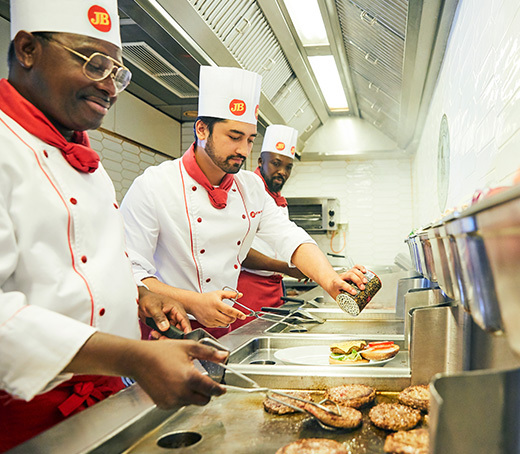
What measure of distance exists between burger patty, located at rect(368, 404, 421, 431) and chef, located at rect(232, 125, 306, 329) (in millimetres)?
1630

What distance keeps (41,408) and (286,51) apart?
337cm

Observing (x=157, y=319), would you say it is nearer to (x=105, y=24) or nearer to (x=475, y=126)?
(x=105, y=24)

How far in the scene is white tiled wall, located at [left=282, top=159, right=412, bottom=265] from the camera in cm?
663

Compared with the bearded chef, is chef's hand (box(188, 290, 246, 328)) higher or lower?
lower

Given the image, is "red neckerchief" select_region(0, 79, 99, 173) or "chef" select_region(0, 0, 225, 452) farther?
"red neckerchief" select_region(0, 79, 99, 173)

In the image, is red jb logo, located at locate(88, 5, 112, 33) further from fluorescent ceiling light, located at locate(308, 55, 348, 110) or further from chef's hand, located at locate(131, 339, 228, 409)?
fluorescent ceiling light, located at locate(308, 55, 348, 110)

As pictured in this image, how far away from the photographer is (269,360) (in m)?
1.58

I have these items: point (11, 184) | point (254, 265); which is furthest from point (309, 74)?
point (11, 184)

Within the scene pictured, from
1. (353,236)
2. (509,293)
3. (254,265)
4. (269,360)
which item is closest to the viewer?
A: (509,293)

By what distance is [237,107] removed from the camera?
7.70ft

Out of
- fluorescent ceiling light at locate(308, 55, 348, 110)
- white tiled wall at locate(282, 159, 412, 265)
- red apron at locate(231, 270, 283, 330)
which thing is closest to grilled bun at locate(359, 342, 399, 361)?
red apron at locate(231, 270, 283, 330)

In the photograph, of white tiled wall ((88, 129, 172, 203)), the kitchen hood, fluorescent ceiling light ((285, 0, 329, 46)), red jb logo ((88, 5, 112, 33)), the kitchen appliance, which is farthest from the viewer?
the kitchen appliance

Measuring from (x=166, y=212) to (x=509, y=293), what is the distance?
179cm

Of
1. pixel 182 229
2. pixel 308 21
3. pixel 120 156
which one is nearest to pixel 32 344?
pixel 182 229
